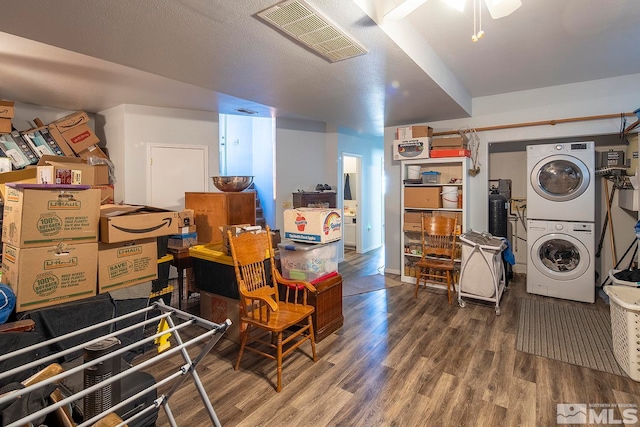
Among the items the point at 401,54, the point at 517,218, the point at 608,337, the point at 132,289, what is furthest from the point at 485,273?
the point at 132,289

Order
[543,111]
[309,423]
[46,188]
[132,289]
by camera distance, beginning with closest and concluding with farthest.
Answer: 1. [309,423]
2. [46,188]
3. [132,289]
4. [543,111]

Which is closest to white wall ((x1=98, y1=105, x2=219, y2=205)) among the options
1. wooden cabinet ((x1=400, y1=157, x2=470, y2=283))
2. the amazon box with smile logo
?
the amazon box with smile logo

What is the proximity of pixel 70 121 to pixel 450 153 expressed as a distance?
4.85 metres

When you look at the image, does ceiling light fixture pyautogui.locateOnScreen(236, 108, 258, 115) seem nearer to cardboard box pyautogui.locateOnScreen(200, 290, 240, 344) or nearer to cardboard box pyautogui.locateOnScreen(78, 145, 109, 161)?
cardboard box pyautogui.locateOnScreen(78, 145, 109, 161)

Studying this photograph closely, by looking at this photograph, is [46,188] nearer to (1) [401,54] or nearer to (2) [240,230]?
(2) [240,230]

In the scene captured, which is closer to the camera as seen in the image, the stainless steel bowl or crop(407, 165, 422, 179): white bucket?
the stainless steel bowl

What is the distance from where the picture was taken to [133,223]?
2.49m

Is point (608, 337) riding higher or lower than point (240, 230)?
lower

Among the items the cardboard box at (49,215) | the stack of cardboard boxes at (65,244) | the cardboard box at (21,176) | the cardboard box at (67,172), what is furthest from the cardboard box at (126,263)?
the cardboard box at (21,176)

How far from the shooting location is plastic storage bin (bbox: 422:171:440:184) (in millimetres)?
4289

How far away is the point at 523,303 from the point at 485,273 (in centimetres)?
66

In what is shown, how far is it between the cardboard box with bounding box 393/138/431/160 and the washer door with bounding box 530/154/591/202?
1228 millimetres

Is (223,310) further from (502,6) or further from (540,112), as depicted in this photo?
(540,112)

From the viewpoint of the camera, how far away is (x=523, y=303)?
3.70 metres
